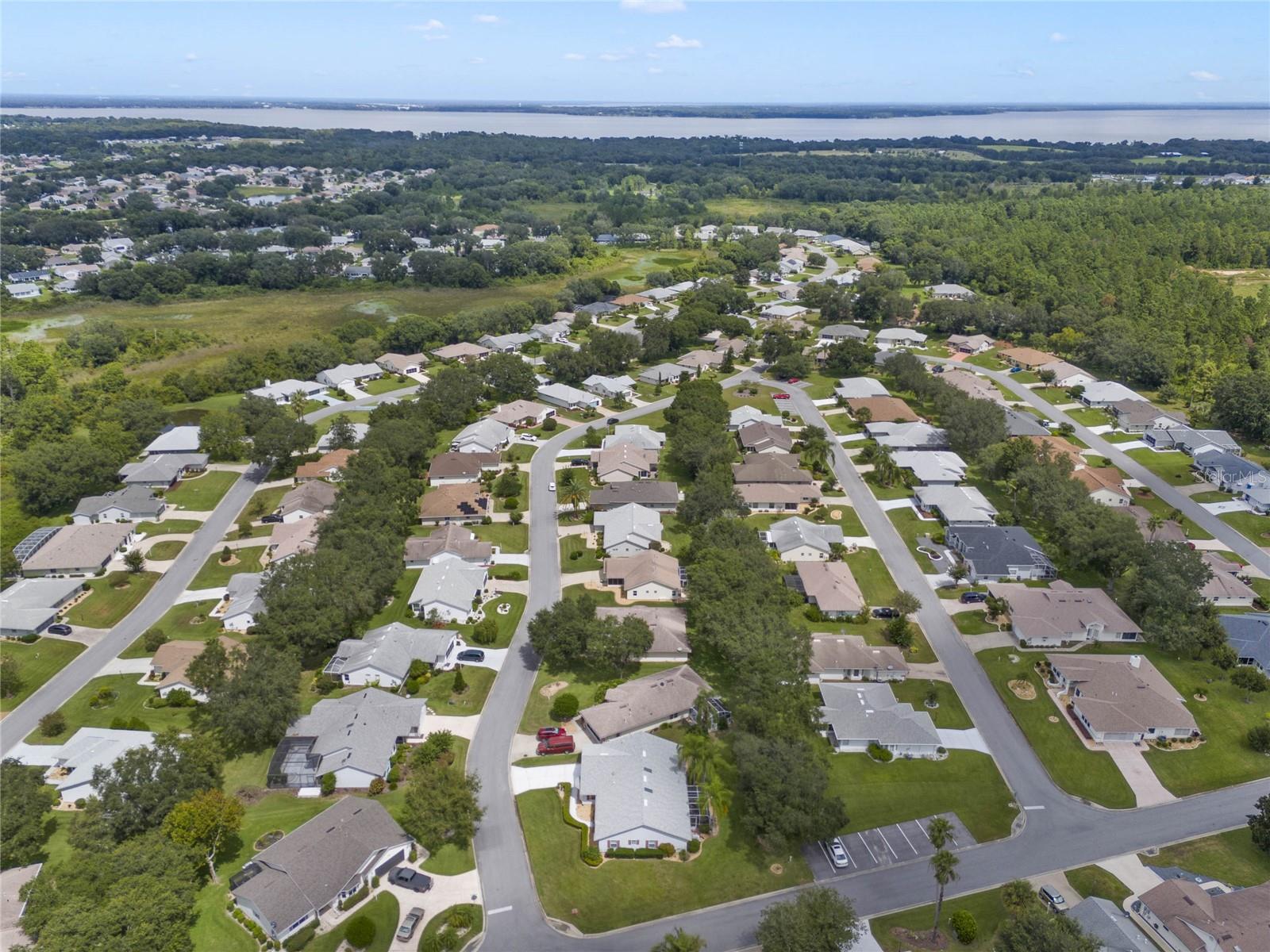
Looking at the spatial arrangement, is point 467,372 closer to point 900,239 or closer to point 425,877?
point 425,877

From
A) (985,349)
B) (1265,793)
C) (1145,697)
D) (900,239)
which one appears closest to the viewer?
(1265,793)

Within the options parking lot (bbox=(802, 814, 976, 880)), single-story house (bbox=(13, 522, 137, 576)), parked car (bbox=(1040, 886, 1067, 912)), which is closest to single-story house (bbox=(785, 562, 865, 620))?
parking lot (bbox=(802, 814, 976, 880))

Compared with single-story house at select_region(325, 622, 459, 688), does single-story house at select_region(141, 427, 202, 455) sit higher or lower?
higher

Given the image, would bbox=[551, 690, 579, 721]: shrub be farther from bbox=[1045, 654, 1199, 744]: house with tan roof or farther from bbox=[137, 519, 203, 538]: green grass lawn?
bbox=[137, 519, 203, 538]: green grass lawn

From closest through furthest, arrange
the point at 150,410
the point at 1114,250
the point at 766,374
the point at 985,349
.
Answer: the point at 150,410
the point at 766,374
the point at 985,349
the point at 1114,250

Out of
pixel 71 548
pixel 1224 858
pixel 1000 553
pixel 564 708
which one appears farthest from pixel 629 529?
pixel 71 548

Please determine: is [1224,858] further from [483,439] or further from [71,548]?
[71,548]

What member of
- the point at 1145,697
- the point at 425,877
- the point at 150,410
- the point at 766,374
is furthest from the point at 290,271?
the point at 1145,697
